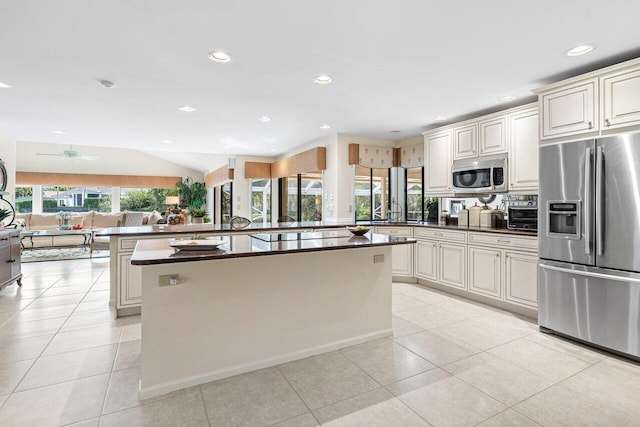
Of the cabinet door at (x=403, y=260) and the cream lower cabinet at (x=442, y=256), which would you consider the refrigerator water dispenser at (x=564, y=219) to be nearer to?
the cream lower cabinet at (x=442, y=256)

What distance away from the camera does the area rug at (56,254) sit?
6.87 m

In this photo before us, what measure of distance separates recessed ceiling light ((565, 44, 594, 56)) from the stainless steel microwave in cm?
142

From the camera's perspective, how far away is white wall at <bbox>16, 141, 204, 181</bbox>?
1016 cm

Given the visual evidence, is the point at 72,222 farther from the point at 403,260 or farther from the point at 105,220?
the point at 403,260

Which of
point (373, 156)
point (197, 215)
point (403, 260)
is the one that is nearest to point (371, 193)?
point (373, 156)

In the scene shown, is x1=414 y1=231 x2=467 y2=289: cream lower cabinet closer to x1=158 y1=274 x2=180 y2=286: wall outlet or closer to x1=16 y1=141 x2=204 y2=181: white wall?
x1=158 y1=274 x2=180 y2=286: wall outlet

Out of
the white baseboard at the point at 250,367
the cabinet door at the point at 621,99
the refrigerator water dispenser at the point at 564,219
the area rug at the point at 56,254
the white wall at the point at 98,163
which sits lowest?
the white baseboard at the point at 250,367

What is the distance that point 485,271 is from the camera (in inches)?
151

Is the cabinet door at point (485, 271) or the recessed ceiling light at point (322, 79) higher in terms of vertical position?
the recessed ceiling light at point (322, 79)

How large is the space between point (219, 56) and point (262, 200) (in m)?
5.79

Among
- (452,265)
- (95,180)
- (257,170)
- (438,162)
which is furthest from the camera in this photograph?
(95,180)

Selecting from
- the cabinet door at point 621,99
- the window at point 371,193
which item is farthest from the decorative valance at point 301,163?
the cabinet door at point 621,99

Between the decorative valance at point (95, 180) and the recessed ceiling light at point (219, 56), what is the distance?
10.4 meters

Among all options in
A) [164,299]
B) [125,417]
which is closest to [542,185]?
[164,299]
